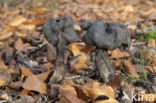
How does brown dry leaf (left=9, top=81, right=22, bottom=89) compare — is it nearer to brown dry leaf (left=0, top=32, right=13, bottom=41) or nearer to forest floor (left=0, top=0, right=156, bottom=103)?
forest floor (left=0, top=0, right=156, bottom=103)

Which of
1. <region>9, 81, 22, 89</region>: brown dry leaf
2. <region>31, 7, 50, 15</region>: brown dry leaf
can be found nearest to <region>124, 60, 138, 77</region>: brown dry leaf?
<region>9, 81, 22, 89</region>: brown dry leaf

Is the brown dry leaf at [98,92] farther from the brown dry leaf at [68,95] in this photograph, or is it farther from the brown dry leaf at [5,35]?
the brown dry leaf at [5,35]

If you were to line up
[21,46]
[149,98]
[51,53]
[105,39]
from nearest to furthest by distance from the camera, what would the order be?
[149,98] → [105,39] → [51,53] → [21,46]

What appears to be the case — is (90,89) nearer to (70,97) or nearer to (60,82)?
(70,97)

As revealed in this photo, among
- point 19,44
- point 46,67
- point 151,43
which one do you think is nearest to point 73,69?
A: point 46,67

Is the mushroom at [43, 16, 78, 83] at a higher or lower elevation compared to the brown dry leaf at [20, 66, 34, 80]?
higher

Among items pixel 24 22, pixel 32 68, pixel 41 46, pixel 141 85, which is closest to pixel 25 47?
pixel 41 46

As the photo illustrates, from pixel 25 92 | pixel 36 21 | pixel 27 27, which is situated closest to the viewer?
pixel 25 92

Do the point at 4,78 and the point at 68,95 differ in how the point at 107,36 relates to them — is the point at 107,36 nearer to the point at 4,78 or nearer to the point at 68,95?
the point at 68,95
